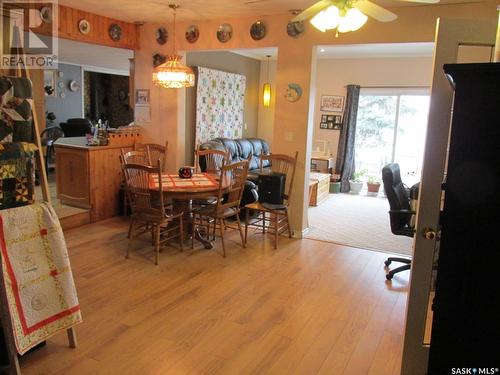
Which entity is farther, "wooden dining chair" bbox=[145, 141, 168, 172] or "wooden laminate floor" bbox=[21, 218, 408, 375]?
"wooden dining chair" bbox=[145, 141, 168, 172]

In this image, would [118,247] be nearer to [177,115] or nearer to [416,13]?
[177,115]

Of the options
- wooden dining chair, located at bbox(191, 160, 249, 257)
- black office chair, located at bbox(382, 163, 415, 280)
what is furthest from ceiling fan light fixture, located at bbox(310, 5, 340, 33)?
wooden dining chair, located at bbox(191, 160, 249, 257)

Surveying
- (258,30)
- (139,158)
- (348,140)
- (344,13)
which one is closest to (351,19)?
(344,13)

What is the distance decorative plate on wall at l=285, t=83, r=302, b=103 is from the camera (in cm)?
475

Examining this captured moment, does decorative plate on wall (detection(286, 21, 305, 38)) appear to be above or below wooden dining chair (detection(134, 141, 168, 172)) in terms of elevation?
above

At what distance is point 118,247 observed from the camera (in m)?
4.34

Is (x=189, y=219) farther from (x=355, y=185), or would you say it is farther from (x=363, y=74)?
(x=363, y=74)

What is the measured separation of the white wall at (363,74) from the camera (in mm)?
7426

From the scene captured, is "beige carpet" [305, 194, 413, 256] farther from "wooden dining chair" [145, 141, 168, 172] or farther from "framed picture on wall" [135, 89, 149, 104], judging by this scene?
"framed picture on wall" [135, 89, 149, 104]

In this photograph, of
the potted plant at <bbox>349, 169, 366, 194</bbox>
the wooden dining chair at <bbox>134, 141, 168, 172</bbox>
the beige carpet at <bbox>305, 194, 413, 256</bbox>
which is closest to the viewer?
the beige carpet at <bbox>305, 194, 413, 256</bbox>

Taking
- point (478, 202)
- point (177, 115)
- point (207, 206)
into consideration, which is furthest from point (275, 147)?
point (478, 202)

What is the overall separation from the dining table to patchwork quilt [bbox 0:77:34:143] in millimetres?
1702

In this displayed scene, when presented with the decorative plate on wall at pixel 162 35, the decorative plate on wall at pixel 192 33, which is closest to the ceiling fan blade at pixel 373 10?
the decorative plate on wall at pixel 192 33

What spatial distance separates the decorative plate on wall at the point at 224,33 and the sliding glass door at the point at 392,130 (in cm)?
378
